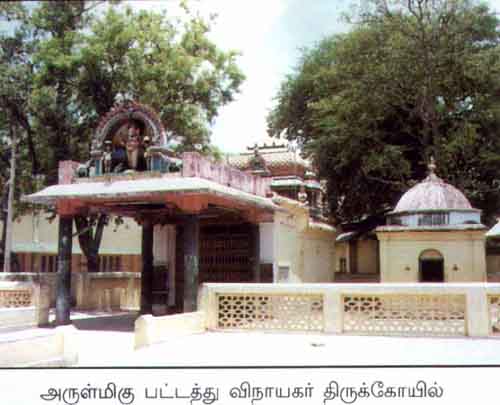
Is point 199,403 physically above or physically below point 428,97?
below

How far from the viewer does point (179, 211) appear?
13352 millimetres

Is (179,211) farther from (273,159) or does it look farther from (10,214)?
(273,159)

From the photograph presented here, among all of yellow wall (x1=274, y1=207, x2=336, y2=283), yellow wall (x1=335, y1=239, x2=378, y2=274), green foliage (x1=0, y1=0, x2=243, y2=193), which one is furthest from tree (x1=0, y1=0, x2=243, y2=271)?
yellow wall (x1=335, y1=239, x2=378, y2=274)

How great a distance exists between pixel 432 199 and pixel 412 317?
6779mm

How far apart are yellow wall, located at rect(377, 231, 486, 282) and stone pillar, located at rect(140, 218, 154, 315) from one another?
6377 mm

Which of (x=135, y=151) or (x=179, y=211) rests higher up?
(x=135, y=151)

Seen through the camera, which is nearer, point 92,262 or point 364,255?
point 92,262

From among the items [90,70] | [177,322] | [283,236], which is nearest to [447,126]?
[283,236]

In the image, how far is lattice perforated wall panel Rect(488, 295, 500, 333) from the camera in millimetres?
10039

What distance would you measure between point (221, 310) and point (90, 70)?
908cm

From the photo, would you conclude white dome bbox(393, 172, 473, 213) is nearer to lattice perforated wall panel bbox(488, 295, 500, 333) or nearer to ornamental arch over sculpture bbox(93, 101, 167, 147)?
lattice perforated wall panel bbox(488, 295, 500, 333)

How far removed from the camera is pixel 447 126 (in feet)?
67.3

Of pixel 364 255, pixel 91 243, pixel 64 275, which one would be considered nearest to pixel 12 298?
pixel 64 275

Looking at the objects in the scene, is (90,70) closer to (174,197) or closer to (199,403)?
(174,197)
